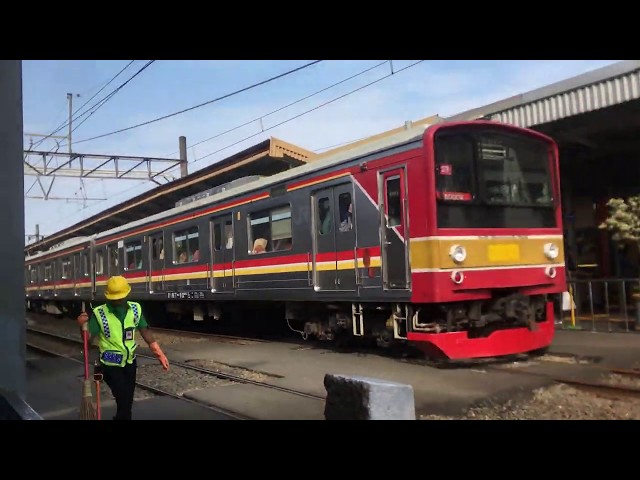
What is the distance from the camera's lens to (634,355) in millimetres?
8812

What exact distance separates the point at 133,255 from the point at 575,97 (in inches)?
527

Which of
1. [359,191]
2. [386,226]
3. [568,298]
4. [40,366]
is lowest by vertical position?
[40,366]

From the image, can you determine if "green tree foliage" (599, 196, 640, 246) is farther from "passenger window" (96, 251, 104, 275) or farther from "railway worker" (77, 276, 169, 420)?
"passenger window" (96, 251, 104, 275)

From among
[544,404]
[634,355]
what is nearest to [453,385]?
[544,404]

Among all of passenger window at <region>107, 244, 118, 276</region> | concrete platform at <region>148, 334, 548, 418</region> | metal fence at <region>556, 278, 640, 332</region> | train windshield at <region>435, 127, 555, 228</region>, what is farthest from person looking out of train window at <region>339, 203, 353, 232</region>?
passenger window at <region>107, 244, 118, 276</region>

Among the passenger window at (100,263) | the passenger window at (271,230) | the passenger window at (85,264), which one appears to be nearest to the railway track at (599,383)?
the passenger window at (271,230)

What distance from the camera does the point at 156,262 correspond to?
1716cm

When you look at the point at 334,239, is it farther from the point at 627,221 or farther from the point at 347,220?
the point at 627,221

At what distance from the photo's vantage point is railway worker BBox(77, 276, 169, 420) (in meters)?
5.30

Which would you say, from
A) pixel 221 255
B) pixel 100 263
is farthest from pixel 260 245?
pixel 100 263

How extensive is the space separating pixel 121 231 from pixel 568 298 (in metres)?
14.5

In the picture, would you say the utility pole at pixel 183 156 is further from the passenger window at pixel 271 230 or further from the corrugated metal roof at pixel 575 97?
the corrugated metal roof at pixel 575 97

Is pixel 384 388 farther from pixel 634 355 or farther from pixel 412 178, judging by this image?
pixel 634 355

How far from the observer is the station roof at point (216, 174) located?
18422 millimetres
